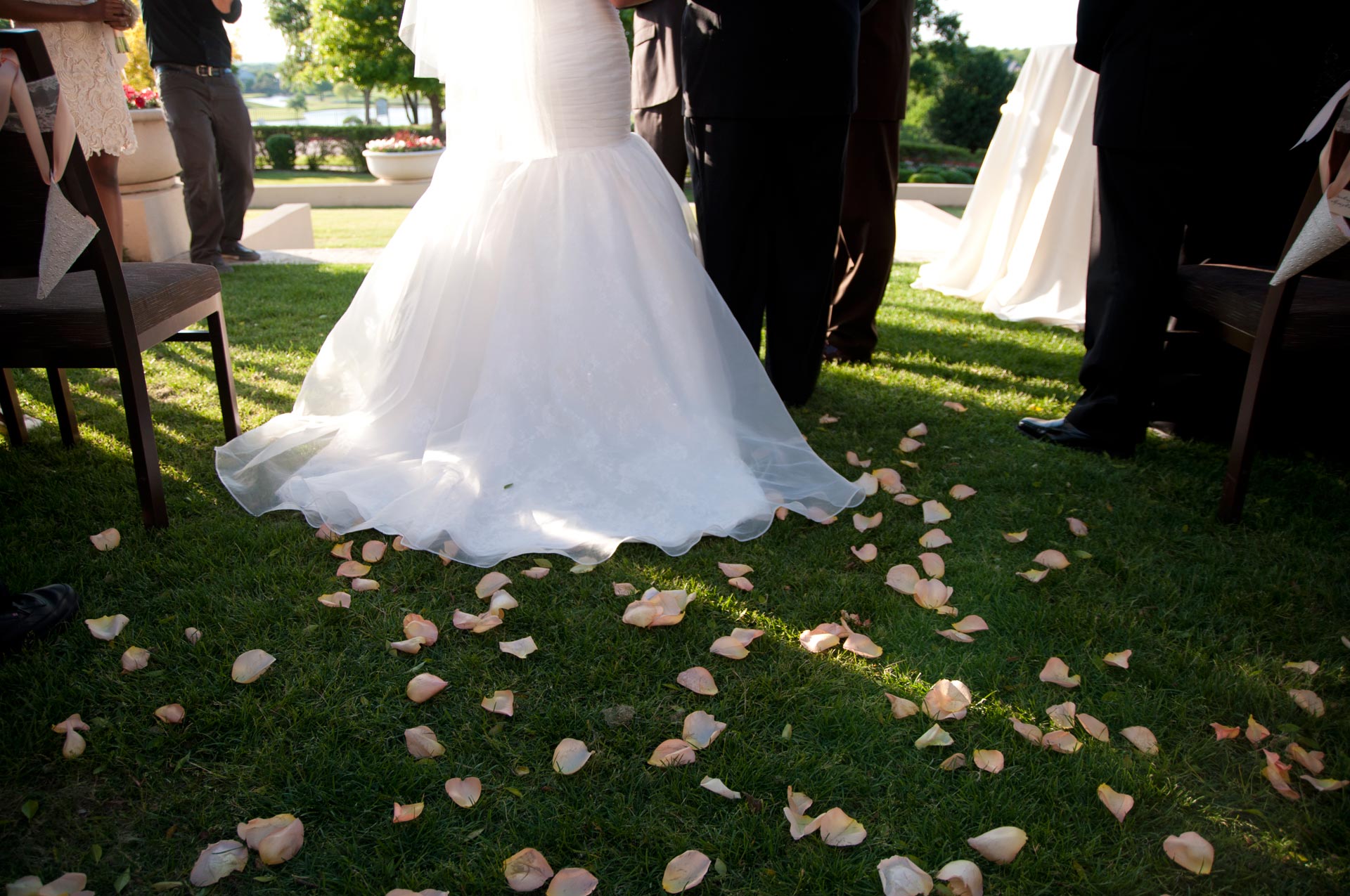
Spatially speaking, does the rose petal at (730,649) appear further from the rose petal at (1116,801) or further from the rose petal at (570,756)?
the rose petal at (1116,801)

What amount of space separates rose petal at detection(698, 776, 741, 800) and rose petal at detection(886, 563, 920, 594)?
829 millimetres

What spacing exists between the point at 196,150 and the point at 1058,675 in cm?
602

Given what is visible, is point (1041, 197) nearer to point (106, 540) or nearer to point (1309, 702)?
point (1309, 702)

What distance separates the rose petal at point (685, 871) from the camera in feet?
4.45

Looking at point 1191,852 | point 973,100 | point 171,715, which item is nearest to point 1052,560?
point 1191,852

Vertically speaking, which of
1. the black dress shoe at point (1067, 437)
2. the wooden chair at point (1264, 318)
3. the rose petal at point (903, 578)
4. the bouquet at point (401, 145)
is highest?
the bouquet at point (401, 145)

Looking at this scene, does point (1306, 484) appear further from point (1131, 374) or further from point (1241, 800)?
point (1241, 800)

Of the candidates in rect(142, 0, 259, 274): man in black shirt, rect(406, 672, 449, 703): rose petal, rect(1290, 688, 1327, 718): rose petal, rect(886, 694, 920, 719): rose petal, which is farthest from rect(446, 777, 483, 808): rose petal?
rect(142, 0, 259, 274): man in black shirt

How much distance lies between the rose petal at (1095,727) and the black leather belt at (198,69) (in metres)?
6.25

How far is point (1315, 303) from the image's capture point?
2338 millimetres

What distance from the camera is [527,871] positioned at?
1.38 meters

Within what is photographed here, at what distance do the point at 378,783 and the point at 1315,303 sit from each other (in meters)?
2.63

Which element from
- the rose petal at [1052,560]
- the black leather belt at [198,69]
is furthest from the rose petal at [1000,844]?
the black leather belt at [198,69]

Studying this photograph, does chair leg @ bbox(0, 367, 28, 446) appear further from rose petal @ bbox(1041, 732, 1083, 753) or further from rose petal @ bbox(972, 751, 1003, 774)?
rose petal @ bbox(1041, 732, 1083, 753)
